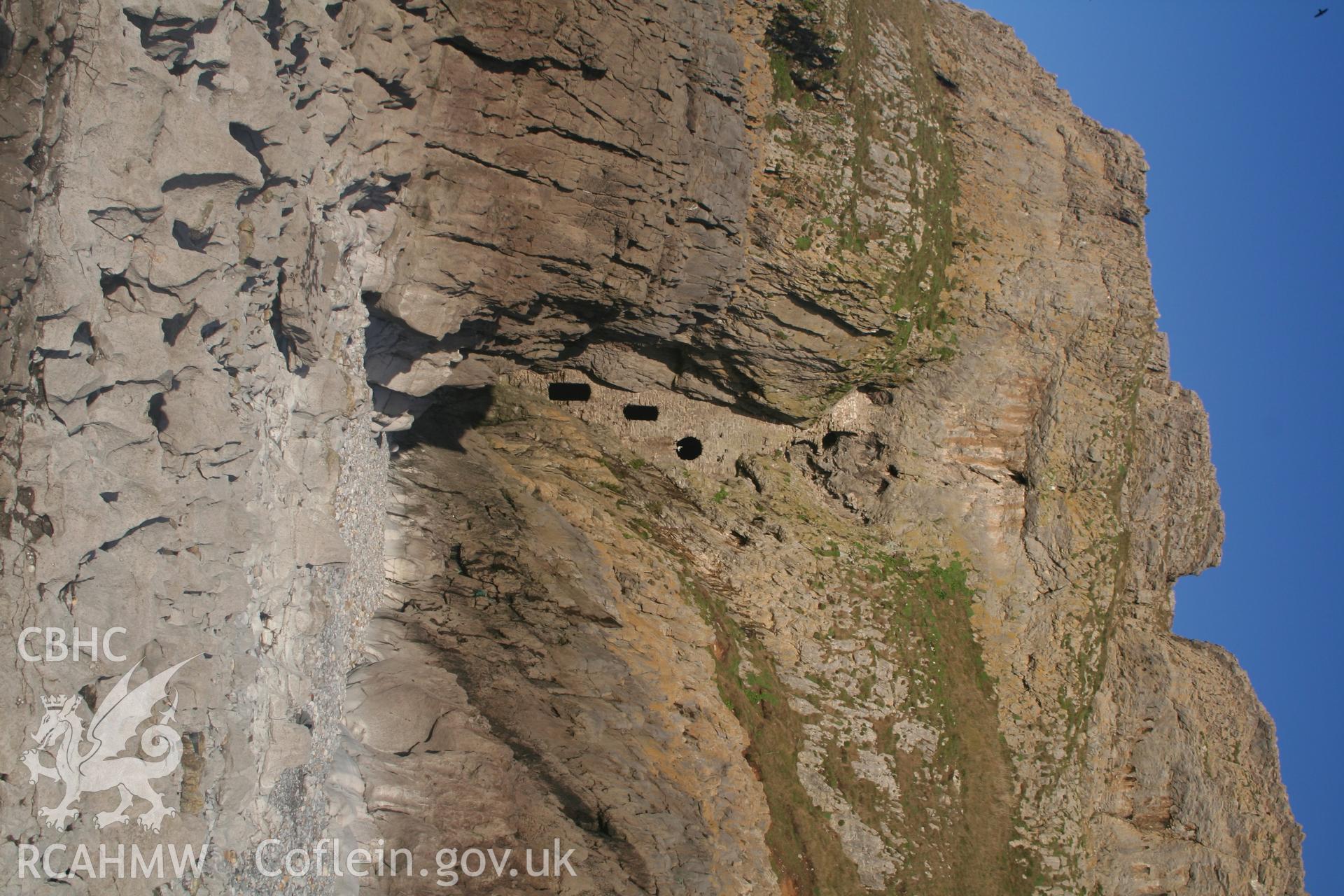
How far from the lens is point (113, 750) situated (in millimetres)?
6902

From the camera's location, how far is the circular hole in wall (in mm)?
17609

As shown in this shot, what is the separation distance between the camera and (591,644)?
43.5 ft

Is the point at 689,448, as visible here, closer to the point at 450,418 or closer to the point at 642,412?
the point at 642,412

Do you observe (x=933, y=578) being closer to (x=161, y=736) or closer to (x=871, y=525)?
(x=871, y=525)

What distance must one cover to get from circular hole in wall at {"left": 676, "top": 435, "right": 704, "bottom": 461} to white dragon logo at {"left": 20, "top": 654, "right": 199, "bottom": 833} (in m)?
10.8

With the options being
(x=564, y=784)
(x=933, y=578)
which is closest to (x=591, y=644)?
(x=564, y=784)

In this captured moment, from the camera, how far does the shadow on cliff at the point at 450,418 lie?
15242mm

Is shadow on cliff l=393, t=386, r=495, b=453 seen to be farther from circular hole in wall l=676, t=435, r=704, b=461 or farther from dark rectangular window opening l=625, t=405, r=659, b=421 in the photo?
circular hole in wall l=676, t=435, r=704, b=461

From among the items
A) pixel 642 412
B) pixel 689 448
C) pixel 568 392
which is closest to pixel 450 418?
pixel 568 392

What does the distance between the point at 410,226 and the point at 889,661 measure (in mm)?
10576

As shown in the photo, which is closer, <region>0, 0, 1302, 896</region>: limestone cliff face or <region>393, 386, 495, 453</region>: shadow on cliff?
<region>0, 0, 1302, 896</region>: limestone cliff face

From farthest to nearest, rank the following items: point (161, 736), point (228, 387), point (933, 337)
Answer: point (933, 337) → point (228, 387) → point (161, 736)

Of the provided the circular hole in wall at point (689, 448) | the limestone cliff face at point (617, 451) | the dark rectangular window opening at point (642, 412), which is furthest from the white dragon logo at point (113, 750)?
the circular hole in wall at point (689, 448)

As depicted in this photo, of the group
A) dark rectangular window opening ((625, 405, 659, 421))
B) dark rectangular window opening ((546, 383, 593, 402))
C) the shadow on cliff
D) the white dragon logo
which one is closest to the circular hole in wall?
dark rectangular window opening ((625, 405, 659, 421))
